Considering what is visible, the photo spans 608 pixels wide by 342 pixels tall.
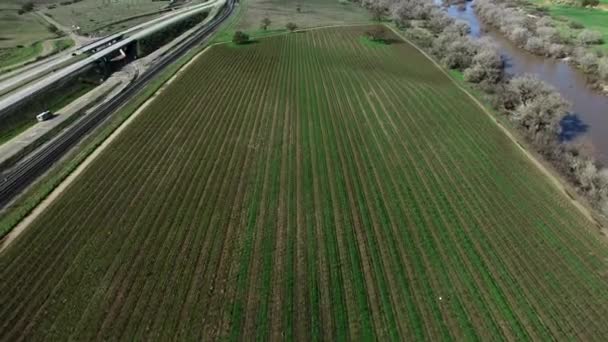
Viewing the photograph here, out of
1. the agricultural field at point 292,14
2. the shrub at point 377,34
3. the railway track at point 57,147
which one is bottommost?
the railway track at point 57,147

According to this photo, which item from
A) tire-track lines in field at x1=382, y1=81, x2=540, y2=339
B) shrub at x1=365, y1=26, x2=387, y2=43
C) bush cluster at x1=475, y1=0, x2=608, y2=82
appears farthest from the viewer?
shrub at x1=365, y1=26, x2=387, y2=43

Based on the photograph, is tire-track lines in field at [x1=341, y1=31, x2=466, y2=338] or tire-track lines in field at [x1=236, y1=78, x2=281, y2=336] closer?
tire-track lines in field at [x1=236, y1=78, x2=281, y2=336]

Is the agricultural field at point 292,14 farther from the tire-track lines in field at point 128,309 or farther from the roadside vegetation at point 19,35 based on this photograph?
the tire-track lines in field at point 128,309

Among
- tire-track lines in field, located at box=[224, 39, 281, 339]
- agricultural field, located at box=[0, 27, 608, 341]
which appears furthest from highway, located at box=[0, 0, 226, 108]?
tire-track lines in field, located at box=[224, 39, 281, 339]

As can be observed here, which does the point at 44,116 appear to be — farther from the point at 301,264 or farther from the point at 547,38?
the point at 547,38

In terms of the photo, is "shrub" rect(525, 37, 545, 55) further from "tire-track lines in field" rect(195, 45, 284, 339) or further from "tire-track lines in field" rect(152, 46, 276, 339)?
"tire-track lines in field" rect(195, 45, 284, 339)

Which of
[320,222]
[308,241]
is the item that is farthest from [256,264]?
[320,222]

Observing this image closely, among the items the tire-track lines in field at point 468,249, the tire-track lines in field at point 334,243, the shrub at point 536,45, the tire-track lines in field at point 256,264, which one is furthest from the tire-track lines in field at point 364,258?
the shrub at point 536,45
